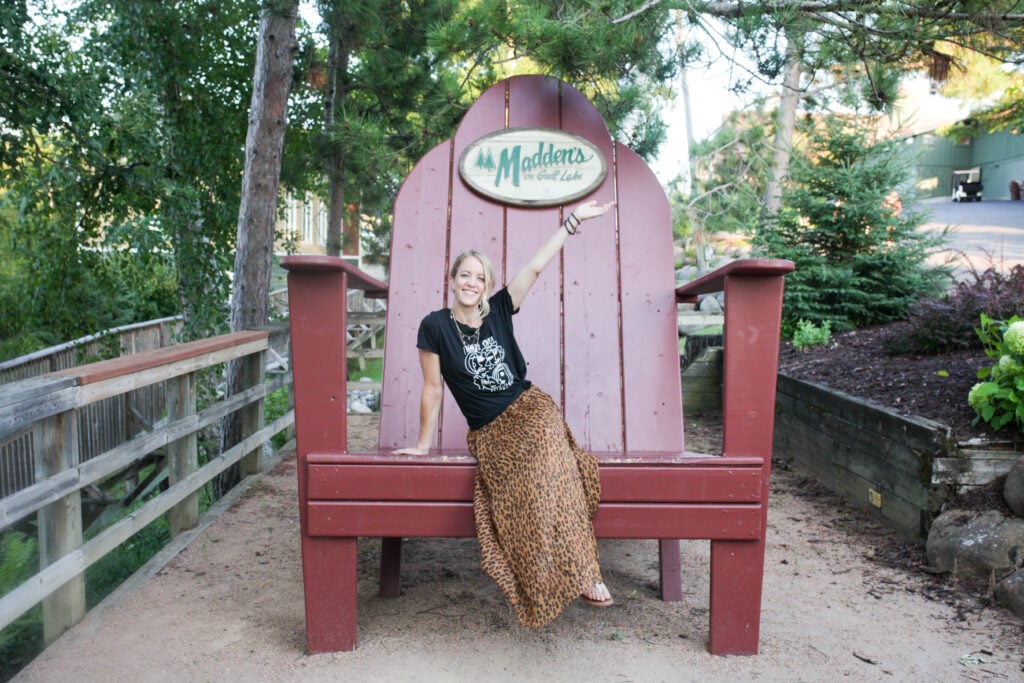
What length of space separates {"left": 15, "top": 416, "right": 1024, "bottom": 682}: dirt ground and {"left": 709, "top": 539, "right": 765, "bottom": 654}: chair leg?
0.04 m

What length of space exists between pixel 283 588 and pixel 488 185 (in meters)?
1.39

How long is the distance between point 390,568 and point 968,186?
17.8m

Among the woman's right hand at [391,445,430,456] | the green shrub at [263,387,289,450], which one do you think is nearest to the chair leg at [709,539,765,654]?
the woman's right hand at [391,445,430,456]

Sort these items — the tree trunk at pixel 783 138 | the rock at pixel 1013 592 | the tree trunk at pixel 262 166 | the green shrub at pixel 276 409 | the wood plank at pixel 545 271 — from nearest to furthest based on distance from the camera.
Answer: the rock at pixel 1013 592 → the wood plank at pixel 545 271 → the tree trunk at pixel 262 166 → the green shrub at pixel 276 409 → the tree trunk at pixel 783 138

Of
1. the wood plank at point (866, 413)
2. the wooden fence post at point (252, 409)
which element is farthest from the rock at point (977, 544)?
the wooden fence post at point (252, 409)

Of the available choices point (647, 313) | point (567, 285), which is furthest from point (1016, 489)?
point (567, 285)

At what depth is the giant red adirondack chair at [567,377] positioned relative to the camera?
76.6 inches

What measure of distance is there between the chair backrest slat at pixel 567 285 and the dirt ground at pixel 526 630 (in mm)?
477

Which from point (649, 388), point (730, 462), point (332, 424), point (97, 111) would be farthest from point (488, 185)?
point (97, 111)

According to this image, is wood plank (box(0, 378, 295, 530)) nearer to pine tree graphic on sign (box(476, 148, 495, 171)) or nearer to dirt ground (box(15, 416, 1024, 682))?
dirt ground (box(15, 416, 1024, 682))

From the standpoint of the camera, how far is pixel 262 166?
448 cm

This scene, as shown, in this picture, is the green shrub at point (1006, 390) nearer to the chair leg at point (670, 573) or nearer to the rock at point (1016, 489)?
the rock at point (1016, 489)

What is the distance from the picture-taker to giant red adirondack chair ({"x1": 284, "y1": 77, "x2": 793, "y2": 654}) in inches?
76.6

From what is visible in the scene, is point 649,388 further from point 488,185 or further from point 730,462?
point 488,185
